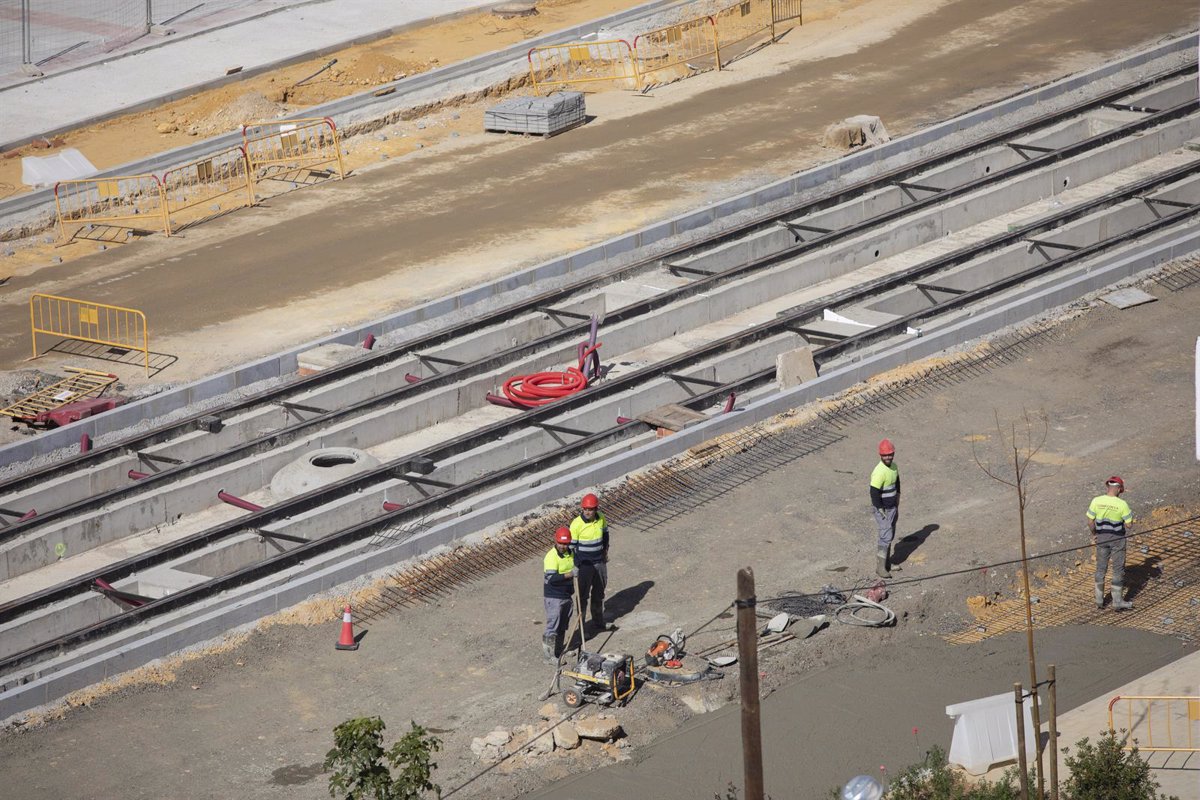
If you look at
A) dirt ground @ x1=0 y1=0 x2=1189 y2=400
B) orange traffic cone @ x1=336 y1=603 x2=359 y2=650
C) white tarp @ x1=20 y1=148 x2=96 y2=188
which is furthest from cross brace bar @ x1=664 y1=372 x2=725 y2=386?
white tarp @ x1=20 y1=148 x2=96 y2=188

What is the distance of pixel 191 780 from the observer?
14938 millimetres

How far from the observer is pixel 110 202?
2977 centimetres

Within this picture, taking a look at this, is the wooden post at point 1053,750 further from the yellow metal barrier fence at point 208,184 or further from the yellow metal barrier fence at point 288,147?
the yellow metal barrier fence at point 288,147

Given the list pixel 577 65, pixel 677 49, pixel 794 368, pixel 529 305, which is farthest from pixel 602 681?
pixel 677 49

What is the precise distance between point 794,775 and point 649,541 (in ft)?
15.1

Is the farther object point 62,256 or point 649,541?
point 62,256

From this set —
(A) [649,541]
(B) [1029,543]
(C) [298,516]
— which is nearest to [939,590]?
(B) [1029,543]

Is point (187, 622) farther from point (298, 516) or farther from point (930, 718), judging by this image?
point (930, 718)

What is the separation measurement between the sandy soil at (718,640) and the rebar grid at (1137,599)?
0.04 m

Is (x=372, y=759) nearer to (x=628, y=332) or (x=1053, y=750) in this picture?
(x=1053, y=750)

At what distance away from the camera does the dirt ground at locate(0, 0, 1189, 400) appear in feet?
85.1

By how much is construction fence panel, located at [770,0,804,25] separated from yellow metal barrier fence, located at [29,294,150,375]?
730 inches

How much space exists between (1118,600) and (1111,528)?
33.1 inches

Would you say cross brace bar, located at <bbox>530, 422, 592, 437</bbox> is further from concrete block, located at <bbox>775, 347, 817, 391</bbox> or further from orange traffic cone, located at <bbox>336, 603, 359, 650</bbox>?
orange traffic cone, located at <bbox>336, 603, 359, 650</bbox>
